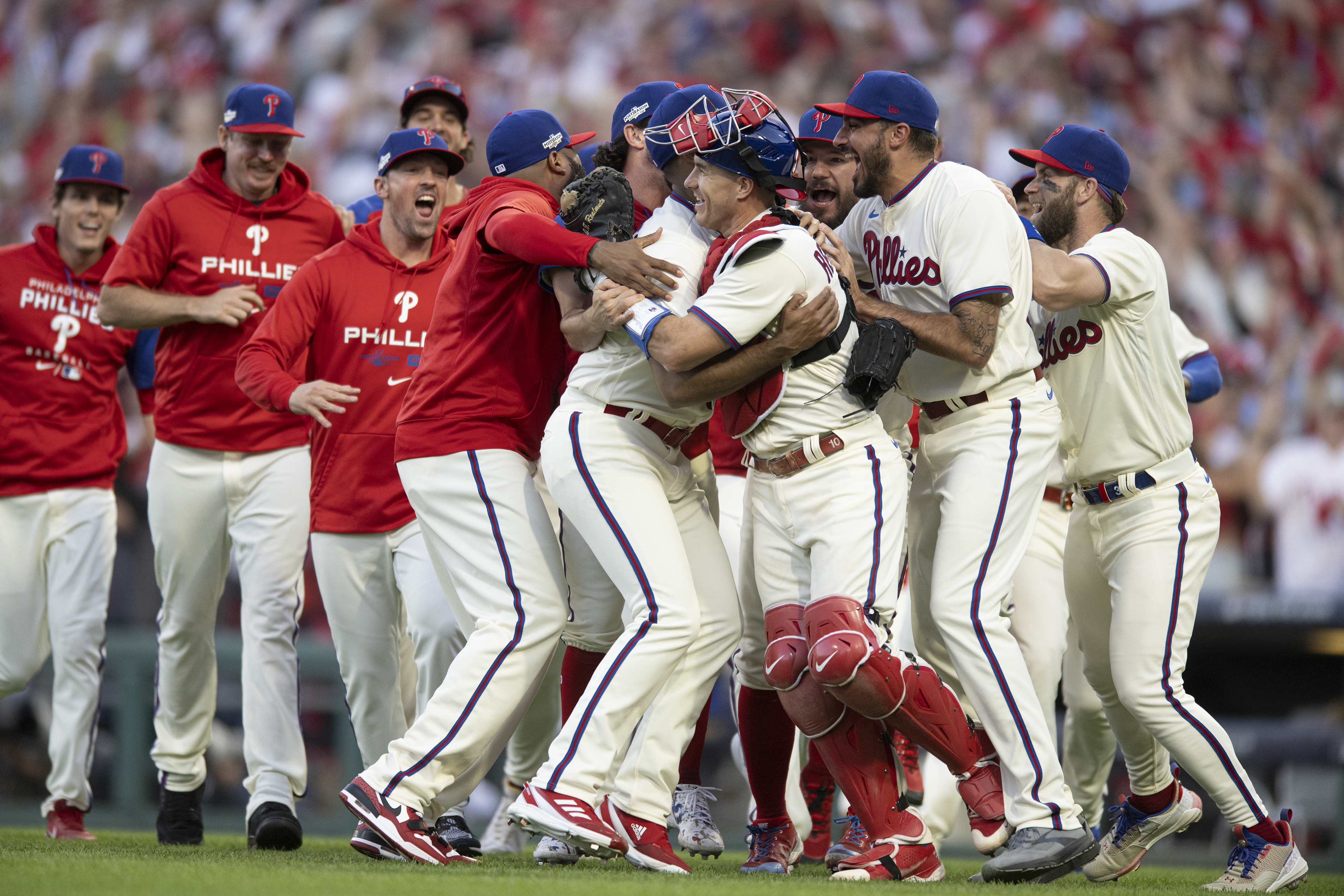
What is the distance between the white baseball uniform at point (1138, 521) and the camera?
4.23 metres

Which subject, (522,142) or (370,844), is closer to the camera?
(370,844)

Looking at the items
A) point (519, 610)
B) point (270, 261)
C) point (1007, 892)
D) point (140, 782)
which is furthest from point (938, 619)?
point (140, 782)

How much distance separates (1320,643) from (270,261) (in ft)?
19.3

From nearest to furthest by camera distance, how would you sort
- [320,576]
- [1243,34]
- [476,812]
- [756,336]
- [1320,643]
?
[756,336], [320,576], [1320,643], [476,812], [1243,34]

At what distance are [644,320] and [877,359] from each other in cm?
66

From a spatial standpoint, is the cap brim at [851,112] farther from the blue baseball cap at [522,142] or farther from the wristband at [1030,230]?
the blue baseball cap at [522,142]

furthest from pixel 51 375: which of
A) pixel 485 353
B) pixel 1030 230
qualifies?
pixel 1030 230

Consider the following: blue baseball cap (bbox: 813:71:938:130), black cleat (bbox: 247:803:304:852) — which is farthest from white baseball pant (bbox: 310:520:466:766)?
blue baseball cap (bbox: 813:71:938:130)

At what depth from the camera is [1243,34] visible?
39.0 ft

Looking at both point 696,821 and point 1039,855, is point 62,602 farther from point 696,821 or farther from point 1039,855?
point 1039,855

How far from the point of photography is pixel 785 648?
3916 millimetres

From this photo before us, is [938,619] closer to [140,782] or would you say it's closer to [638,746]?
[638,746]

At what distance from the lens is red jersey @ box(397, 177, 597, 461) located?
13.9ft

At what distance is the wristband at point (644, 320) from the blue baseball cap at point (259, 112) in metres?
2.07
